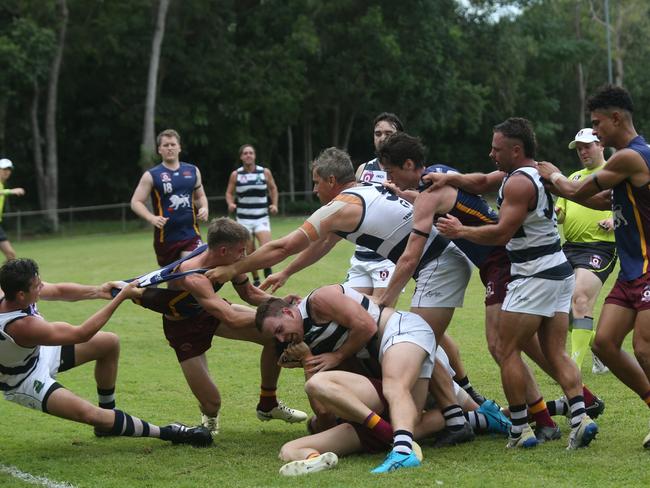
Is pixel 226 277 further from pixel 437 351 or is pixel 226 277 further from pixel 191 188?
pixel 191 188

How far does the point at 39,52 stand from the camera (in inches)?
1379

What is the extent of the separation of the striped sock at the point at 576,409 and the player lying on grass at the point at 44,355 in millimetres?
2575

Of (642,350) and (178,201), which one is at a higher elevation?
(178,201)

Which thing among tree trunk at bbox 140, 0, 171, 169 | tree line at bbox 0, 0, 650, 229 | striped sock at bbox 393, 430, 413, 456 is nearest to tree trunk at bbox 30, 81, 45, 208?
tree line at bbox 0, 0, 650, 229

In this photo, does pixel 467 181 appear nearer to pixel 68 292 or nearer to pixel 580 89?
pixel 68 292

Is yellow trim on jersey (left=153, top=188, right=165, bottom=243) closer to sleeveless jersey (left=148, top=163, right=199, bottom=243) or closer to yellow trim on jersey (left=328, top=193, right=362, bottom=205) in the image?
sleeveless jersey (left=148, top=163, right=199, bottom=243)

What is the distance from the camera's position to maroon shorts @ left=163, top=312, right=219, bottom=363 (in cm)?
766

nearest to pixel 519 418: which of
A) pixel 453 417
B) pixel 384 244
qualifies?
pixel 453 417

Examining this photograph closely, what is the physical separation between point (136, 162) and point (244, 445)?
36023mm

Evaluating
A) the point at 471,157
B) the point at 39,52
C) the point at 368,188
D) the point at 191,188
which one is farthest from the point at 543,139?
the point at 368,188

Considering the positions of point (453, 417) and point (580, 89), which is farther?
point (580, 89)

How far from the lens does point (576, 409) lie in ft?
21.2

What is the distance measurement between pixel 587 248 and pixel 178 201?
504 cm

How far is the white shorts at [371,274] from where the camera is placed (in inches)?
350
